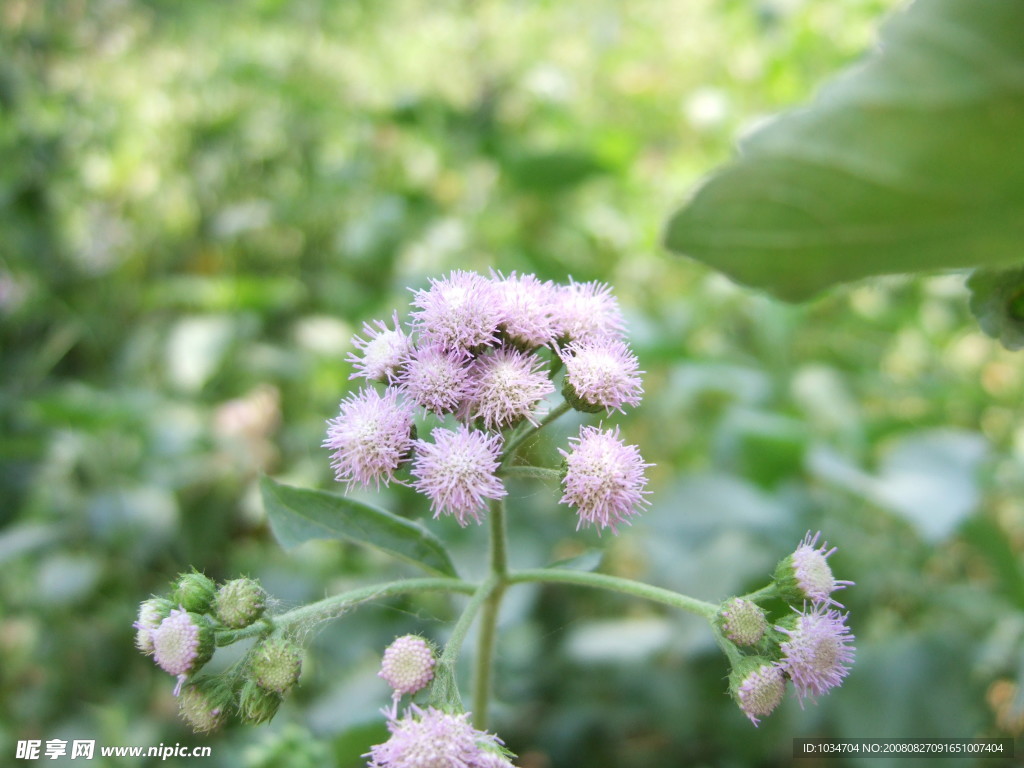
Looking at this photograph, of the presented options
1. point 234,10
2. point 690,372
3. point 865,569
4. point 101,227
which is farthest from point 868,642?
point 234,10

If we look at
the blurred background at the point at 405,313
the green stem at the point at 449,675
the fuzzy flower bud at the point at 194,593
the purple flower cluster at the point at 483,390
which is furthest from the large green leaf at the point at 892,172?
the fuzzy flower bud at the point at 194,593

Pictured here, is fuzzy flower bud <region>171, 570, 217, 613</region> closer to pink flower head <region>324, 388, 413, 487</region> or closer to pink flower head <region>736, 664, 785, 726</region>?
pink flower head <region>324, 388, 413, 487</region>

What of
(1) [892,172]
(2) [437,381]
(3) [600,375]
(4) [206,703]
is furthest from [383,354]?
(1) [892,172]

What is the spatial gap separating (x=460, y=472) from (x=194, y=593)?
0.22 meters

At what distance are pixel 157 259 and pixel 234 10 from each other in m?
1.19

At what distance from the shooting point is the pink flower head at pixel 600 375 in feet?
1.94

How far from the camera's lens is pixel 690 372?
1.62 m

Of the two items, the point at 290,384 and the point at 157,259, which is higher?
the point at 157,259

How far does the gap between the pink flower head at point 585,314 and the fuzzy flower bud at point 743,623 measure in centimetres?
22

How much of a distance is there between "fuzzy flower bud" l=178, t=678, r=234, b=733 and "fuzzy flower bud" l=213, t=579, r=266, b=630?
0.14 feet

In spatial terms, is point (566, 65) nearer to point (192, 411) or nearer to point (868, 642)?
point (192, 411)

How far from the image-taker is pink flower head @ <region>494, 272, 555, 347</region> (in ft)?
1.98

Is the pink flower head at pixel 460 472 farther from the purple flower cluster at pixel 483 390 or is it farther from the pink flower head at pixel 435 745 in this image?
the pink flower head at pixel 435 745

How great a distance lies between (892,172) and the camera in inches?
14.0
